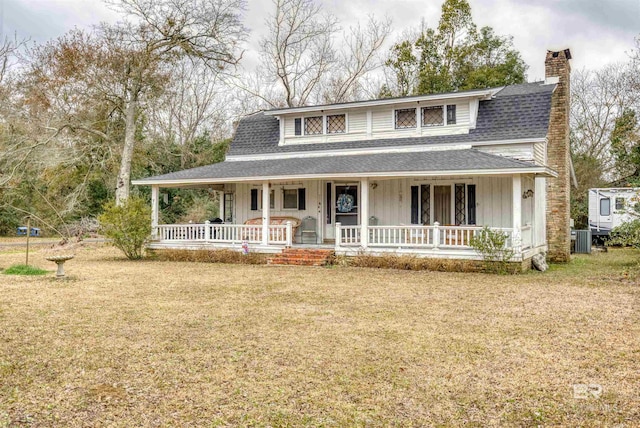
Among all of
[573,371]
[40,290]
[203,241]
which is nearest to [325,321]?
[573,371]

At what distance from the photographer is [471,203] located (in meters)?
15.0

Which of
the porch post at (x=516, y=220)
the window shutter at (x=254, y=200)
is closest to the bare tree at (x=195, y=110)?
the window shutter at (x=254, y=200)

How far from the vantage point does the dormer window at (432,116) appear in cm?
1647

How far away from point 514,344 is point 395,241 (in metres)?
8.71

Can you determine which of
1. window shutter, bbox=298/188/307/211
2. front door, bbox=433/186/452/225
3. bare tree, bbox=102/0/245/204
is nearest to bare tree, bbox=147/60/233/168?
bare tree, bbox=102/0/245/204

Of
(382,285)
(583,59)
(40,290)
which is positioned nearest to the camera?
(40,290)

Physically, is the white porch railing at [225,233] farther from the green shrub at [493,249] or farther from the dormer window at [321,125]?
the green shrub at [493,249]

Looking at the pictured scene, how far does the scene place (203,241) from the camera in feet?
53.8

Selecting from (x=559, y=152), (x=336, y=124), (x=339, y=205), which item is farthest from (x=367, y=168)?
(x=559, y=152)

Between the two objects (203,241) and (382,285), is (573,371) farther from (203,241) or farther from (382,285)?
(203,241)

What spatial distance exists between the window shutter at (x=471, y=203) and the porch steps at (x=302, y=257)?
4503 mm

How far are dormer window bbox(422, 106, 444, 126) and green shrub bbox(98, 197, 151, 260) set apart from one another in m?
10.1

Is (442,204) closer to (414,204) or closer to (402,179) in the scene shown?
(414,204)

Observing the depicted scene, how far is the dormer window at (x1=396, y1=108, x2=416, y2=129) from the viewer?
1688cm
